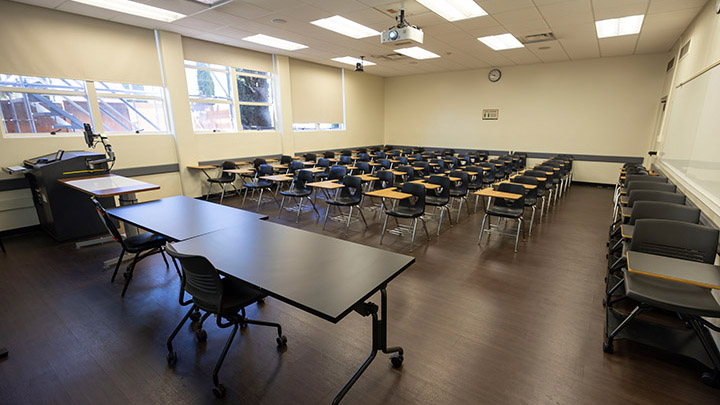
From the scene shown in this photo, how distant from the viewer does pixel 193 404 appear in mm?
2006

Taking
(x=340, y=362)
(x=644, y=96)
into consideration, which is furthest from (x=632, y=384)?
(x=644, y=96)

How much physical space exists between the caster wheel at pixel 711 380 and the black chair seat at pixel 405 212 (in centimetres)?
305

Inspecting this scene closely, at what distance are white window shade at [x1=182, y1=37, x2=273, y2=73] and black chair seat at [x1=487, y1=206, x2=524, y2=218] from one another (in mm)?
6808

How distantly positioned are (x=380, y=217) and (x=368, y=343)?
12.2 ft

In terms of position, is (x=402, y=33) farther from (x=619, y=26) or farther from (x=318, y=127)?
(x=318, y=127)

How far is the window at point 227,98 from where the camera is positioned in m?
7.40

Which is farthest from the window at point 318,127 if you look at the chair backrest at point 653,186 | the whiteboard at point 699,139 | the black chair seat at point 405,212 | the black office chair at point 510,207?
the whiteboard at point 699,139

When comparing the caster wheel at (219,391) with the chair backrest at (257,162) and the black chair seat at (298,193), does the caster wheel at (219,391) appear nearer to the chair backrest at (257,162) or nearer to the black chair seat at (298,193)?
the black chair seat at (298,193)

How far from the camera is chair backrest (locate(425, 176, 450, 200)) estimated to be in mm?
5398

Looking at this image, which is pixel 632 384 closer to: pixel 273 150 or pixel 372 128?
pixel 273 150

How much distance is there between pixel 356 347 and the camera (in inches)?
99.3

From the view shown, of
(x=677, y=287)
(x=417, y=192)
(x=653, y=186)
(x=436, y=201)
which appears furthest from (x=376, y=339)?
(x=653, y=186)

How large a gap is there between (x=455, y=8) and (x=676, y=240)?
14.8 ft

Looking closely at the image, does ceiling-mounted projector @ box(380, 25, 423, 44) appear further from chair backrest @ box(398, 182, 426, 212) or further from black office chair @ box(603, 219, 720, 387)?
black office chair @ box(603, 219, 720, 387)
